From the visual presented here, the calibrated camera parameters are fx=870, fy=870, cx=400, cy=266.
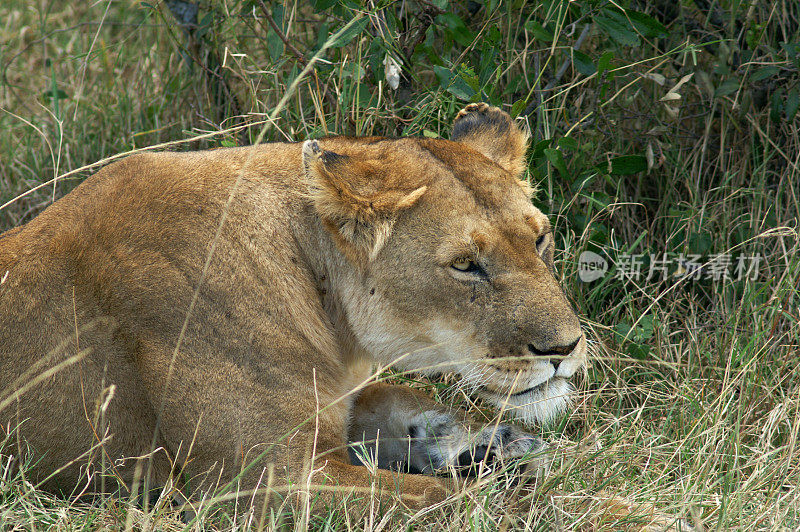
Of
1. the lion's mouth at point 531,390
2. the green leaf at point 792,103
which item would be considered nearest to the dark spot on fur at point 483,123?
the lion's mouth at point 531,390

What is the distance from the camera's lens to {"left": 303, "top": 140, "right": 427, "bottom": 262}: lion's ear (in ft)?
9.18

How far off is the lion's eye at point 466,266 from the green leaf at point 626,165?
148 cm

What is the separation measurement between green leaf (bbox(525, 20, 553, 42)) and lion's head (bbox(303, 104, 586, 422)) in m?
1.18

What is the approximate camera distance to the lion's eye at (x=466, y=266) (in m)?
2.86

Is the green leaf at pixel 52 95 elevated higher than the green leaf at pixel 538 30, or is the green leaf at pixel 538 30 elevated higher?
the green leaf at pixel 538 30

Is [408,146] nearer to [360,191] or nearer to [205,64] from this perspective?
[360,191]

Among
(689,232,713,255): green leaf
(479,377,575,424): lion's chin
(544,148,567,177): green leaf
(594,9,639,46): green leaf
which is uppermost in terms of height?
(594,9,639,46): green leaf

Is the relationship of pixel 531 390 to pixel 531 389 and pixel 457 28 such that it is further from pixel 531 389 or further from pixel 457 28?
pixel 457 28

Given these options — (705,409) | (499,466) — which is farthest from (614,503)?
(705,409)

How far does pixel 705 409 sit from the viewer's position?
3.49 m

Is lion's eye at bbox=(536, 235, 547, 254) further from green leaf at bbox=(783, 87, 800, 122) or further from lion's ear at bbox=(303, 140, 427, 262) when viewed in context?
green leaf at bbox=(783, 87, 800, 122)

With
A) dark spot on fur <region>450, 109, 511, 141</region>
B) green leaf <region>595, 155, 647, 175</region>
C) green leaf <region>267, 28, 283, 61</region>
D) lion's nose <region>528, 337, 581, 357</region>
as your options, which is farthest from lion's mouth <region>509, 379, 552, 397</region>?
green leaf <region>267, 28, 283, 61</region>

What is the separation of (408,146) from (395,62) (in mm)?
1035

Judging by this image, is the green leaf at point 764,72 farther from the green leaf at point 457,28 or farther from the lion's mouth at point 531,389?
the lion's mouth at point 531,389
